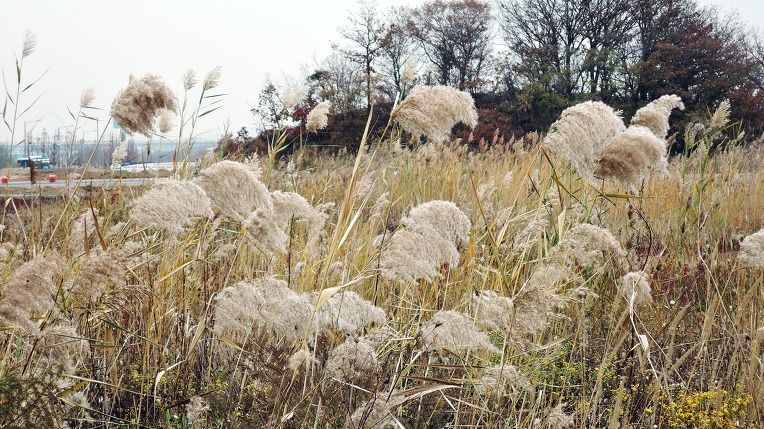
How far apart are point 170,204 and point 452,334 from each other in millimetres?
838

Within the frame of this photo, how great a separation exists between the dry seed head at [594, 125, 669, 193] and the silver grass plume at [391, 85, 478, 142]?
48cm

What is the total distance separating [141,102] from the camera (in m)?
2.30

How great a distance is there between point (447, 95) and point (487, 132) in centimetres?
2349

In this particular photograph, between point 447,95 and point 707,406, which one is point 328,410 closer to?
point 447,95

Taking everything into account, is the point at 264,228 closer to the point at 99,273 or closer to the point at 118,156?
the point at 99,273

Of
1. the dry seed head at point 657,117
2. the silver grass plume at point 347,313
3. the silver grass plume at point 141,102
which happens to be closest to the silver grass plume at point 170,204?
the silver grass plume at point 347,313

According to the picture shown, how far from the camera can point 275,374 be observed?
6.49 feet

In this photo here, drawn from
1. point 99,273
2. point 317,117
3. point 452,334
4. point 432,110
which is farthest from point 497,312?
point 317,117

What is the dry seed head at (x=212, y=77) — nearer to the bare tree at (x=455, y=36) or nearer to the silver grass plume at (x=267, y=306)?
the silver grass plume at (x=267, y=306)

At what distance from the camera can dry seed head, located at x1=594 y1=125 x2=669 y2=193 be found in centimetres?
201

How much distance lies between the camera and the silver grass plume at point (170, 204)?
1682mm

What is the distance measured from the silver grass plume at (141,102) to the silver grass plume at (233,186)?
2.12 feet

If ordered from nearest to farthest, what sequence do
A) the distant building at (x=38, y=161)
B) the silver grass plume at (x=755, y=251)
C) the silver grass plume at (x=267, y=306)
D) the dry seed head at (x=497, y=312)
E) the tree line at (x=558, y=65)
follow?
1. the silver grass plume at (x=267, y=306)
2. the dry seed head at (x=497, y=312)
3. the silver grass plume at (x=755, y=251)
4. the distant building at (x=38, y=161)
5. the tree line at (x=558, y=65)

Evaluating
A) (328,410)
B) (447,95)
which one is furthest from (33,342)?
(447,95)
